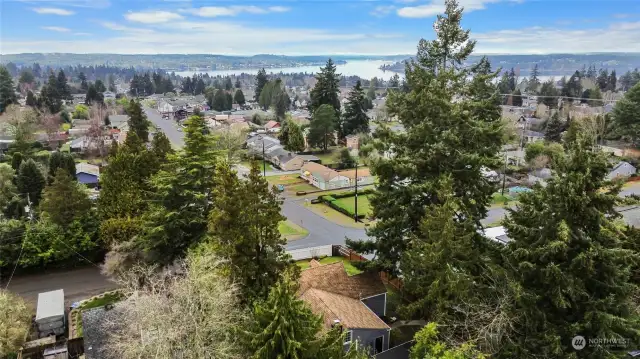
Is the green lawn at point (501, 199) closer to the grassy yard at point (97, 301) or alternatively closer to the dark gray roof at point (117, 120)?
the grassy yard at point (97, 301)

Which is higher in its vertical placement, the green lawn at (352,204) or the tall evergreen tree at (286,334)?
the tall evergreen tree at (286,334)

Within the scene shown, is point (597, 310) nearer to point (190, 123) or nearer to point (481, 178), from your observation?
point (481, 178)

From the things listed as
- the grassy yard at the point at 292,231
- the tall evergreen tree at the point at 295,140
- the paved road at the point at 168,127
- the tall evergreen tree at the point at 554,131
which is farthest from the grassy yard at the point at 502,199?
the paved road at the point at 168,127

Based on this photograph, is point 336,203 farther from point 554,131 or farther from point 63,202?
point 554,131

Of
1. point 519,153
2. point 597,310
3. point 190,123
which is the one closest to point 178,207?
point 190,123

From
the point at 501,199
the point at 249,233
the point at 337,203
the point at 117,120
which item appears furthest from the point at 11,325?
the point at 117,120

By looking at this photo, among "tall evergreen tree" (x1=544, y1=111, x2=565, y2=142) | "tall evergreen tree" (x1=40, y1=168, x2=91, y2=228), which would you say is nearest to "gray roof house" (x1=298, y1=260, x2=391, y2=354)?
"tall evergreen tree" (x1=40, y1=168, x2=91, y2=228)

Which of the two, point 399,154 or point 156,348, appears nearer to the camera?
point 156,348
